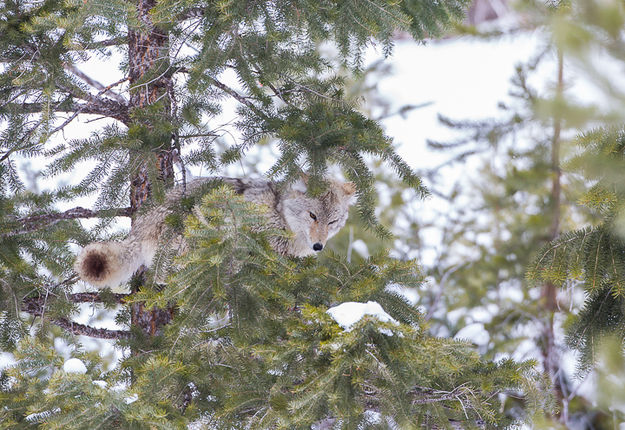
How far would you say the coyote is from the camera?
14.2 ft

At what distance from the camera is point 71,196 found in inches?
209

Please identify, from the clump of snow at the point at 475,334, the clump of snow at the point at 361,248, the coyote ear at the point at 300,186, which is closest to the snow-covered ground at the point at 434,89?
the clump of snow at the point at 361,248

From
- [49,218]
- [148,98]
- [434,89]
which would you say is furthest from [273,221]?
[434,89]

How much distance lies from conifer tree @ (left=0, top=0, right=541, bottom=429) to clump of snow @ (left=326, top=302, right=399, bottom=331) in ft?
0.18

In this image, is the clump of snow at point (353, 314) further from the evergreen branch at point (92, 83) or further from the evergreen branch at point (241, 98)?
the evergreen branch at point (92, 83)

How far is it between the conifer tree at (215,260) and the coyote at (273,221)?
0.18m

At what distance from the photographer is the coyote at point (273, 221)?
4.32 meters

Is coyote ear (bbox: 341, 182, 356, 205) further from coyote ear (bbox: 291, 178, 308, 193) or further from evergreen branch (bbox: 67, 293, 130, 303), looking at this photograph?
evergreen branch (bbox: 67, 293, 130, 303)

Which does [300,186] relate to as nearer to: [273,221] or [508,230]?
[273,221]

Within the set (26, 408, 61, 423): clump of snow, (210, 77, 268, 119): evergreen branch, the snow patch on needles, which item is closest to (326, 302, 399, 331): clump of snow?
the snow patch on needles

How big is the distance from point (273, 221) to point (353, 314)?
225 centimetres

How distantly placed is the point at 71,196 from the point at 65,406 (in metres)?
2.77

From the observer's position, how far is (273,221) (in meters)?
5.04

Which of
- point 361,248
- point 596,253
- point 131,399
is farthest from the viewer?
point 361,248
